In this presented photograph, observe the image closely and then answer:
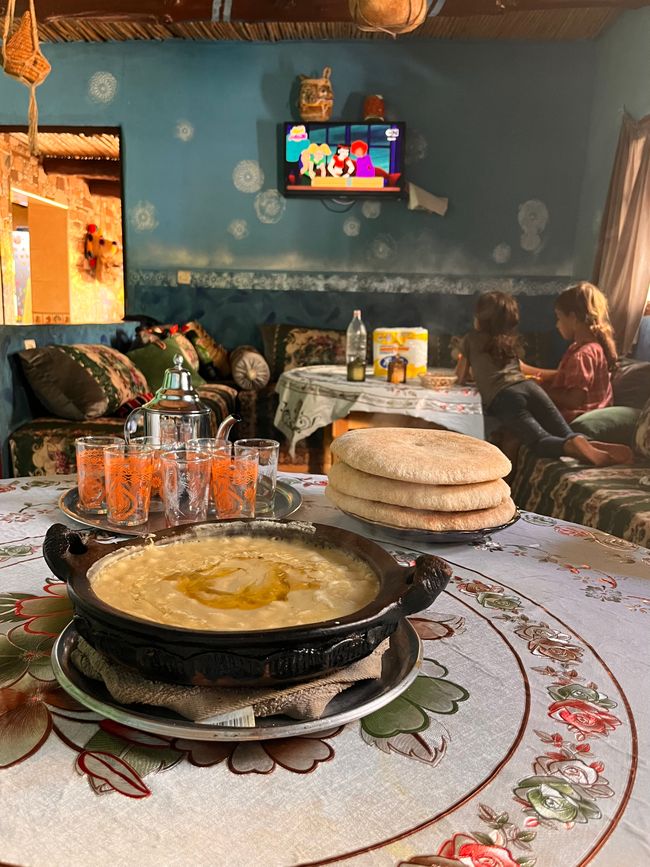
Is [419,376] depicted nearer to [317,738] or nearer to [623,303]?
[623,303]

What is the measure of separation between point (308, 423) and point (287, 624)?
237 cm

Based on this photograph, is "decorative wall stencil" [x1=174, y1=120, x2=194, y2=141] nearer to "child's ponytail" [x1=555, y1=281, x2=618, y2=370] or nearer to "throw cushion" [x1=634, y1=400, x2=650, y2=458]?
"child's ponytail" [x1=555, y1=281, x2=618, y2=370]

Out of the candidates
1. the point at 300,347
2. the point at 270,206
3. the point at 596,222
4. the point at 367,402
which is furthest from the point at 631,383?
the point at 270,206

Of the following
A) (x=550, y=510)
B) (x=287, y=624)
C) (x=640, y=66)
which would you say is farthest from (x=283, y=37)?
(x=287, y=624)

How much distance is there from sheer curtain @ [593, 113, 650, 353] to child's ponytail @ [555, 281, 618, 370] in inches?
2.0

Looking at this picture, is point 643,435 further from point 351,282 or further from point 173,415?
point 351,282

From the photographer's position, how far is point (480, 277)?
16.9 ft

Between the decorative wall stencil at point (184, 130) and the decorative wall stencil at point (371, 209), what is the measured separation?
4.82 ft

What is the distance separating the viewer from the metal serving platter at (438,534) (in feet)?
3.13

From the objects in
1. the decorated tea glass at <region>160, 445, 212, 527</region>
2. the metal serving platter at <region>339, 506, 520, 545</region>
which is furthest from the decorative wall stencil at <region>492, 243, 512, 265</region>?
the decorated tea glass at <region>160, 445, 212, 527</region>

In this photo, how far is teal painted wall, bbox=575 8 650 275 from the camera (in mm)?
3887

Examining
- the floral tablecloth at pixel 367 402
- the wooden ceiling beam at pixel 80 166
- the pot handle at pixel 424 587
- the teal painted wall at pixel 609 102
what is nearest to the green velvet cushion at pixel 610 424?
the floral tablecloth at pixel 367 402

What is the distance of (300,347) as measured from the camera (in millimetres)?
5020

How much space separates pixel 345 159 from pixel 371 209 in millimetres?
416
